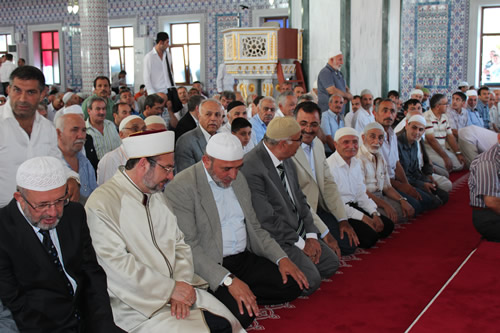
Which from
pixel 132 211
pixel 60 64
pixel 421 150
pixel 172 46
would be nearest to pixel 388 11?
pixel 421 150

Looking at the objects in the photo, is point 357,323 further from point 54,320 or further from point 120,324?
point 54,320

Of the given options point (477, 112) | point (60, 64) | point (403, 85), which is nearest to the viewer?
point (477, 112)

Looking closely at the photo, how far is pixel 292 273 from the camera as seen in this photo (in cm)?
321

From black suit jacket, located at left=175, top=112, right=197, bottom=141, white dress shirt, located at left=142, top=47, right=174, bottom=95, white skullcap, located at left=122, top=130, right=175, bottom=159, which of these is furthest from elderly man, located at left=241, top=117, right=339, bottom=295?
white dress shirt, located at left=142, top=47, right=174, bottom=95

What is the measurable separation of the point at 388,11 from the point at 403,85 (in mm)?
2722

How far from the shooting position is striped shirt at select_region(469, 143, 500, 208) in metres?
3.97

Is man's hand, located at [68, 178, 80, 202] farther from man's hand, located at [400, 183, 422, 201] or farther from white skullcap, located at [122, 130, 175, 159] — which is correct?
man's hand, located at [400, 183, 422, 201]

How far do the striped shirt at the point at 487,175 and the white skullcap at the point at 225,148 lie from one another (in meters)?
2.01

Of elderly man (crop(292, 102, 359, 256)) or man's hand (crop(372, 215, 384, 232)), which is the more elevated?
elderly man (crop(292, 102, 359, 256))

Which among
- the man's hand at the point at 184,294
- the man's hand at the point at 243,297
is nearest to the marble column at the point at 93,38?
the man's hand at the point at 243,297

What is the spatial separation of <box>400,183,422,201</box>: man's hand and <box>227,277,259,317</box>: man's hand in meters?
3.18

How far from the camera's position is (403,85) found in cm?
1241

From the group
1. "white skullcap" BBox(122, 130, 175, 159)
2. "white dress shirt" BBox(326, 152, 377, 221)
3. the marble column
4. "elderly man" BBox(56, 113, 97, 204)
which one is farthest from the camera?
the marble column

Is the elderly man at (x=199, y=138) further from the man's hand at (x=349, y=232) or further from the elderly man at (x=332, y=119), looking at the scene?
the elderly man at (x=332, y=119)
